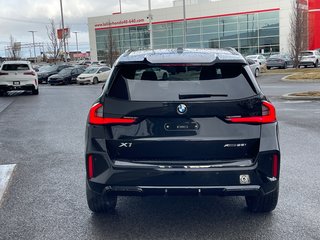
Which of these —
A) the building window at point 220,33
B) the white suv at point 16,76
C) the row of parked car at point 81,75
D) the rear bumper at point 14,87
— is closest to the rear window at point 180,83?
the white suv at point 16,76

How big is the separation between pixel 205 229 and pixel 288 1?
60587 mm

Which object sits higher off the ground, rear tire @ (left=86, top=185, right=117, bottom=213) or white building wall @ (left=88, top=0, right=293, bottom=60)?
white building wall @ (left=88, top=0, right=293, bottom=60)

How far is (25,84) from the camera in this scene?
2244 cm

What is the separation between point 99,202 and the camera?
4.50 metres

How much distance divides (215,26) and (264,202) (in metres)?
63.9

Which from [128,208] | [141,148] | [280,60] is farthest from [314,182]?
[280,60]

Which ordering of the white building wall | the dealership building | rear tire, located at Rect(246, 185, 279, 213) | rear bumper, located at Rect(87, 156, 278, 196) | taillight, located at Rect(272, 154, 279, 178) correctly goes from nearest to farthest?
1. rear bumper, located at Rect(87, 156, 278, 196)
2. taillight, located at Rect(272, 154, 279, 178)
3. rear tire, located at Rect(246, 185, 279, 213)
4. the white building wall
5. the dealership building

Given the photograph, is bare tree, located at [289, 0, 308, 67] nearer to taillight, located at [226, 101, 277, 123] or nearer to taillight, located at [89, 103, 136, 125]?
taillight, located at [226, 101, 277, 123]

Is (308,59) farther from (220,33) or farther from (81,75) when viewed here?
(220,33)

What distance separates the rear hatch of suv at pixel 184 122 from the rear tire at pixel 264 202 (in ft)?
2.26

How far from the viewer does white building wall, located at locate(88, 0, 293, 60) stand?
5975 cm

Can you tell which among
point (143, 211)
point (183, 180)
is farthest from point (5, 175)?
point (183, 180)

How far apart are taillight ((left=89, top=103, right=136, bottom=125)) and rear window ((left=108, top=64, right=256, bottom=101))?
181 mm

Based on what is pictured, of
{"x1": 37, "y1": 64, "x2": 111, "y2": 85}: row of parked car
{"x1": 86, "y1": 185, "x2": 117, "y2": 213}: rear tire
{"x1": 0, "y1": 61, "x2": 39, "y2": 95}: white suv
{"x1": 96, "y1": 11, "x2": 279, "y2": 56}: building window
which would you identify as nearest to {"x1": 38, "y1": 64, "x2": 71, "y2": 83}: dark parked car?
{"x1": 37, "y1": 64, "x2": 111, "y2": 85}: row of parked car
